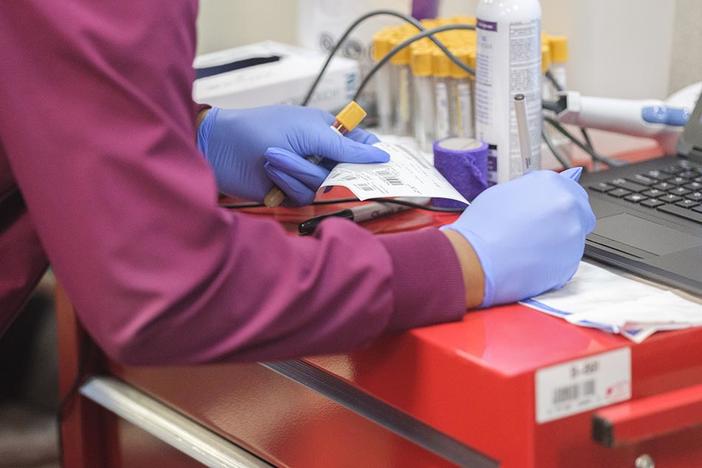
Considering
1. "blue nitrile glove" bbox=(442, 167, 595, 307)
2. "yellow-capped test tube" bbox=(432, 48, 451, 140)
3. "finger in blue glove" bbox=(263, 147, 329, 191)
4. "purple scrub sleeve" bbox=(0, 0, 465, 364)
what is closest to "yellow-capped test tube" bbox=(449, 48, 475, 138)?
"yellow-capped test tube" bbox=(432, 48, 451, 140)

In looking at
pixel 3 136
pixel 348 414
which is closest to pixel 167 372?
pixel 348 414

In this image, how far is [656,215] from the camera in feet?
2.94

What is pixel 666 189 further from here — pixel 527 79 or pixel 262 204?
pixel 262 204

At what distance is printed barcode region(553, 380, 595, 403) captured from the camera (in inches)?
25.9

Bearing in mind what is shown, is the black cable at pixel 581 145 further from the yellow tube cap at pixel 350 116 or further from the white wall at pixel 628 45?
the yellow tube cap at pixel 350 116

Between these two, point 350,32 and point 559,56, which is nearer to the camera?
point 559,56

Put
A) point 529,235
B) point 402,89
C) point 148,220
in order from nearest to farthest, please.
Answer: point 148,220 < point 529,235 < point 402,89

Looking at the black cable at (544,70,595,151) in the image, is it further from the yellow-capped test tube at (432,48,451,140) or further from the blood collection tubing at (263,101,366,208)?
the blood collection tubing at (263,101,366,208)

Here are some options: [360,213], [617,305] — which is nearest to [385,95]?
[360,213]

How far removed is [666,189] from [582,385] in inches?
13.6

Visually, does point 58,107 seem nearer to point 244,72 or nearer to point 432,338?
point 432,338

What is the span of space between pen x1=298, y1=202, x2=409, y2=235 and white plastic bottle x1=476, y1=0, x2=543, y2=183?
0.34ft

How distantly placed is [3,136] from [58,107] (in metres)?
0.07

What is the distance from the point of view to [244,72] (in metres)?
1.30
